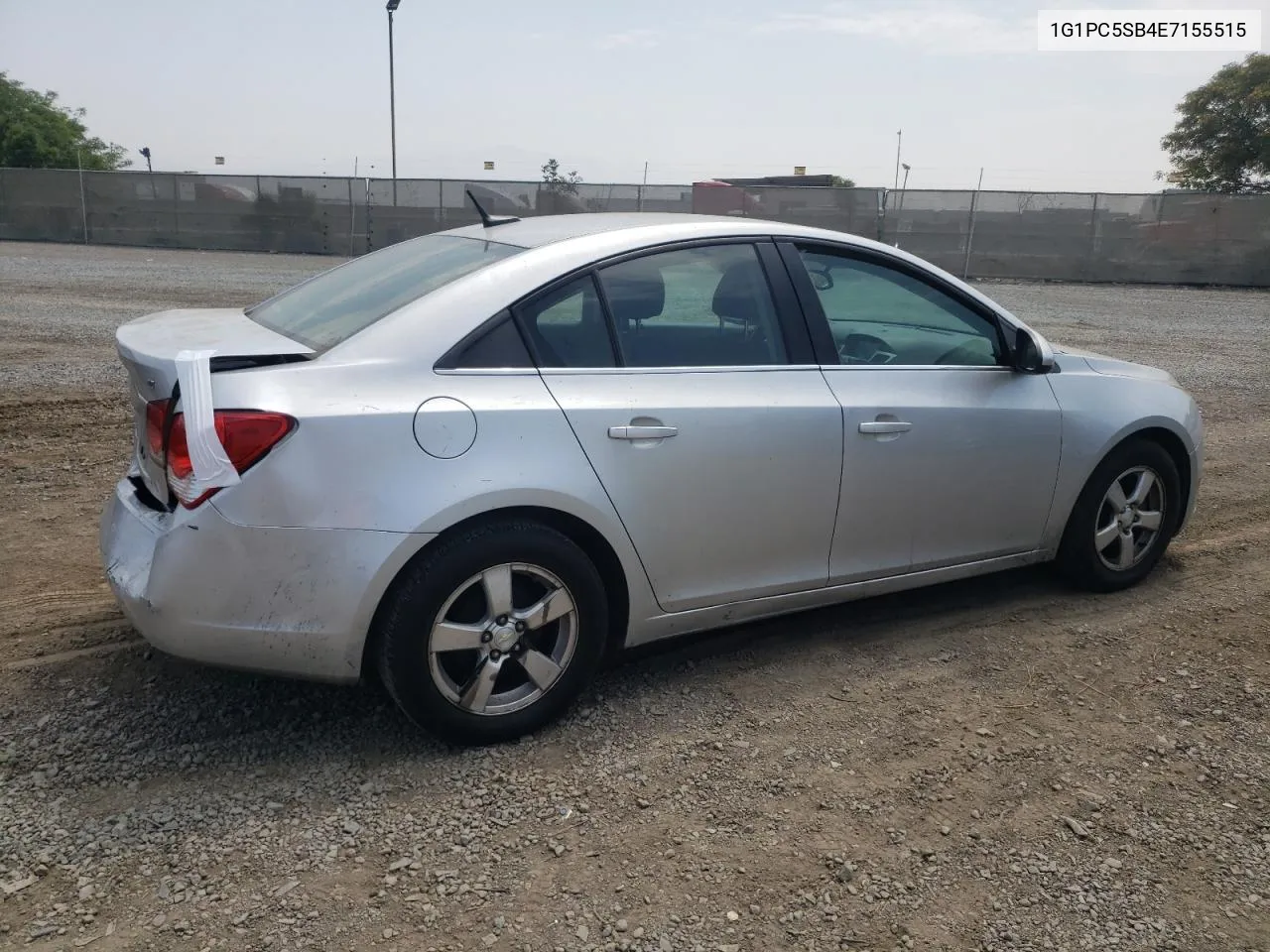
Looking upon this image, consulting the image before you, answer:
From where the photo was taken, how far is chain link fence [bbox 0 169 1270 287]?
24594 millimetres

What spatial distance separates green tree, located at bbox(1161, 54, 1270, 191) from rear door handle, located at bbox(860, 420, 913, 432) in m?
46.4

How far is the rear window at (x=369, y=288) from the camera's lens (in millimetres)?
3428

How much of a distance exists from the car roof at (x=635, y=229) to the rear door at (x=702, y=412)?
0.21 feet

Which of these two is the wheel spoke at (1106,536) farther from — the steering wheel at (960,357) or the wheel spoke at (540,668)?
the wheel spoke at (540,668)

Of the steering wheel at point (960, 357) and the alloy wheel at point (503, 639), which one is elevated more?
the steering wheel at point (960, 357)

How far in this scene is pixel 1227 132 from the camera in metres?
45.0

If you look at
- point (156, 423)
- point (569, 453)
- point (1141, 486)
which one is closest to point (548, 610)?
point (569, 453)

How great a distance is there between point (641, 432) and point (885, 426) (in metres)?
1.00

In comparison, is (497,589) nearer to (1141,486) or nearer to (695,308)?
(695,308)

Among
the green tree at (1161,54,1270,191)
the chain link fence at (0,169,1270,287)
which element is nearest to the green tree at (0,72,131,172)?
the chain link fence at (0,169,1270,287)

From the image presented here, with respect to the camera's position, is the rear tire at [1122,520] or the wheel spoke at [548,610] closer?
the wheel spoke at [548,610]

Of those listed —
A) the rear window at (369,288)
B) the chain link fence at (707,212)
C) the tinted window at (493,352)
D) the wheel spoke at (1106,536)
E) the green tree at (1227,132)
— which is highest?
the green tree at (1227,132)

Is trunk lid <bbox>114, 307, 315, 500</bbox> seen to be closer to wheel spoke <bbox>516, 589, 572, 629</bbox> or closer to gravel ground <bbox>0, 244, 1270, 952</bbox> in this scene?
gravel ground <bbox>0, 244, 1270, 952</bbox>

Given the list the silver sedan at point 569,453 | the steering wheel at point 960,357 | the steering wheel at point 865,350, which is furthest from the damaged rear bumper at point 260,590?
the steering wheel at point 960,357
